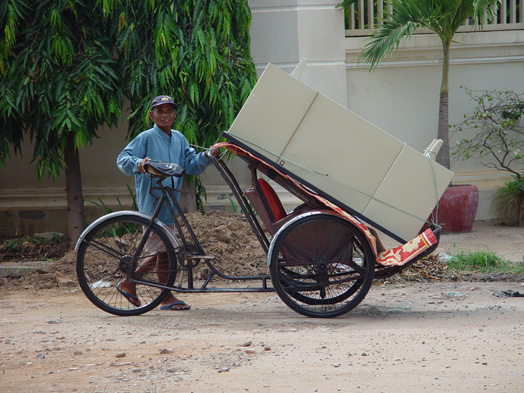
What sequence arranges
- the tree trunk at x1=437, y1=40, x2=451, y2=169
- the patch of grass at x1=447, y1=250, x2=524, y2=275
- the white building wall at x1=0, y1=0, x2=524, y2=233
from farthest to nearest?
1. the white building wall at x1=0, y1=0, x2=524, y2=233
2. the tree trunk at x1=437, y1=40, x2=451, y2=169
3. the patch of grass at x1=447, y1=250, x2=524, y2=275

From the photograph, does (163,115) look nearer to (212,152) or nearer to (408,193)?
(212,152)

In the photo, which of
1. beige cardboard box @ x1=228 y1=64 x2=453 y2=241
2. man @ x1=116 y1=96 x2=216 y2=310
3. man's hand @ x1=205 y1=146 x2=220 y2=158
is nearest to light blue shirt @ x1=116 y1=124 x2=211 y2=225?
man @ x1=116 y1=96 x2=216 y2=310

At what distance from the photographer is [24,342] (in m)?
4.82

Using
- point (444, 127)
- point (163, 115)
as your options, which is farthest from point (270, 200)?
point (444, 127)

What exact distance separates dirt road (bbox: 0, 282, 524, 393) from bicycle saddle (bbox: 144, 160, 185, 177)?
115 centimetres

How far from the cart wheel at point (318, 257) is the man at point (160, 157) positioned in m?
0.96

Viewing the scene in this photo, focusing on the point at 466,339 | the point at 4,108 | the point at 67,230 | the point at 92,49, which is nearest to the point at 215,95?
the point at 92,49

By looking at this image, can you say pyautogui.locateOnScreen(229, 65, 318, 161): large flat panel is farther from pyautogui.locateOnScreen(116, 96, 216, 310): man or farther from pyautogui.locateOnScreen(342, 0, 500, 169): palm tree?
pyautogui.locateOnScreen(342, 0, 500, 169): palm tree

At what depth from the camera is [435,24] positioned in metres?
9.29

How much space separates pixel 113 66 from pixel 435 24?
13.9 feet

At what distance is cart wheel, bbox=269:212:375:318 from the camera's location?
5273 millimetres

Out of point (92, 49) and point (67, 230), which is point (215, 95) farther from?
point (67, 230)

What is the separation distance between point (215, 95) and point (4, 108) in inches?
96.1

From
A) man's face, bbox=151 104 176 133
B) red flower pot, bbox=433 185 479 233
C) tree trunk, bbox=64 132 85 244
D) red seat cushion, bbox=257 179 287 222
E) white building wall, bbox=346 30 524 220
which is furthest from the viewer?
white building wall, bbox=346 30 524 220
